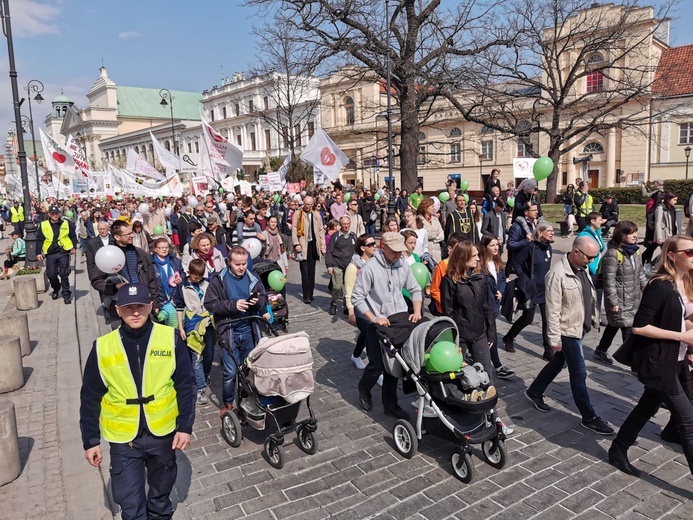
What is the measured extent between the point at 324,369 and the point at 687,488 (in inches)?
161

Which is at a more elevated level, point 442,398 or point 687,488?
point 442,398

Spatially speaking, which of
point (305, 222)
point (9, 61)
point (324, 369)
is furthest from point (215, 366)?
point (9, 61)

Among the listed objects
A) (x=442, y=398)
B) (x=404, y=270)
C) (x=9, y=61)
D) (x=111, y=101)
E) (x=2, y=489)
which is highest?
(x=111, y=101)

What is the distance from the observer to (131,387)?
10.4 feet

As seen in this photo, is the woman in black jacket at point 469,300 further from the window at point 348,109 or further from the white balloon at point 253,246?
the window at point 348,109

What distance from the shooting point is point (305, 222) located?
10.4 metres

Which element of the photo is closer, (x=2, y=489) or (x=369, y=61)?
(x=2, y=489)

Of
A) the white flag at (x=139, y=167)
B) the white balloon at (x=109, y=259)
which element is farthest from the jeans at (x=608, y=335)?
the white flag at (x=139, y=167)

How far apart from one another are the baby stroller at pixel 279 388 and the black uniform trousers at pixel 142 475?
45.6 inches

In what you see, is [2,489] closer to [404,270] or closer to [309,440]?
[309,440]

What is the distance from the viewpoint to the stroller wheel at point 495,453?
4.32 meters

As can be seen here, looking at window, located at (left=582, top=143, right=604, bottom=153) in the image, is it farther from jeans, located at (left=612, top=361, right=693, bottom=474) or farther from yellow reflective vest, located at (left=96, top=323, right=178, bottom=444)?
yellow reflective vest, located at (left=96, top=323, right=178, bottom=444)

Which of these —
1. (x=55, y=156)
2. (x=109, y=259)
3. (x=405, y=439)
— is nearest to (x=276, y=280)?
(x=109, y=259)

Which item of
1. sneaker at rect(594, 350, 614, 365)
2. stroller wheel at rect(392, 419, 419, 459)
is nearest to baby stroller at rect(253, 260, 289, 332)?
stroller wheel at rect(392, 419, 419, 459)
